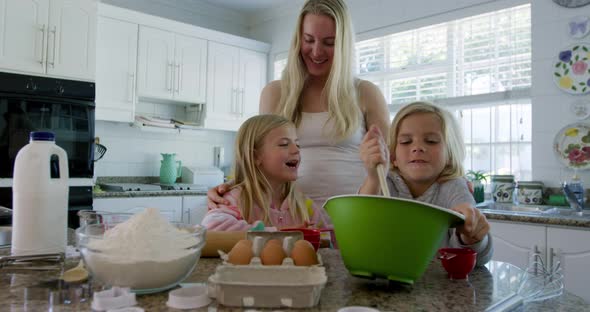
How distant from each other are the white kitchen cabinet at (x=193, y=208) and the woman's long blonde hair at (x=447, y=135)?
259 cm

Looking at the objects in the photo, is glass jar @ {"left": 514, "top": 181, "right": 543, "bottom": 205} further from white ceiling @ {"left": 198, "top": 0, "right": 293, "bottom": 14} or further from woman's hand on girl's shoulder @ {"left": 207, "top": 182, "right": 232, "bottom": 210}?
white ceiling @ {"left": 198, "top": 0, "right": 293, "bottom": 14}

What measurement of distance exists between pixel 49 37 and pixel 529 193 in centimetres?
330

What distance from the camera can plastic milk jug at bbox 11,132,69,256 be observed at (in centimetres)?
89

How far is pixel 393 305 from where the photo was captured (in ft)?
2.08

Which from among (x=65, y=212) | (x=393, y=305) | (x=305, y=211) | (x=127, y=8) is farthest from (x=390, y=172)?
(x=127, y=8)

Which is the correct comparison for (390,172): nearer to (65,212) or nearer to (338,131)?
(338,131)

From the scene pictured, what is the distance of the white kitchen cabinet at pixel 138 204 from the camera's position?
3.16 meters

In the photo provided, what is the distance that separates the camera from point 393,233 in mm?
677

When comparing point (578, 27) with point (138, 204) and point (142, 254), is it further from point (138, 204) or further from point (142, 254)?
point (138, 204)

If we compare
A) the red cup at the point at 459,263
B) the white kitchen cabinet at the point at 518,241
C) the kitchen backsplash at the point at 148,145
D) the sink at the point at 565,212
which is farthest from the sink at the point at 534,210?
the kitchen backsplash at the point at 148,145

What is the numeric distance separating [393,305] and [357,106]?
3.50 ft

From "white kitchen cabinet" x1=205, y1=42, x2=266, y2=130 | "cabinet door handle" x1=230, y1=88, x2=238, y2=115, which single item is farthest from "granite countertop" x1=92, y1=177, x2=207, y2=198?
"cabinet door handle" x1=230, y1=88, x2=238, y2=115

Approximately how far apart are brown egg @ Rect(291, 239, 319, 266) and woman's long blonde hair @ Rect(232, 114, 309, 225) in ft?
2.21

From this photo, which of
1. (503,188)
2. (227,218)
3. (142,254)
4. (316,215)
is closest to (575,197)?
(503,188)
